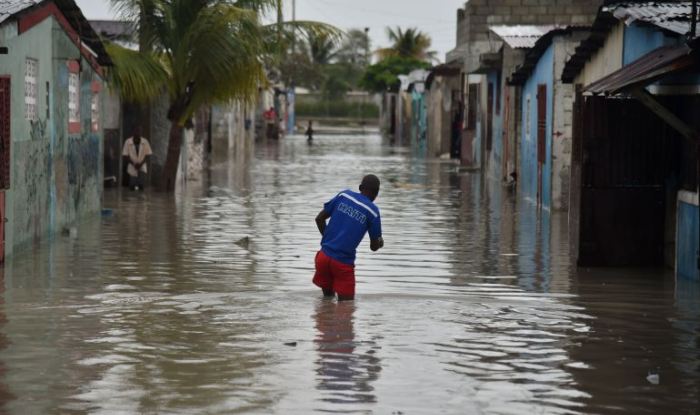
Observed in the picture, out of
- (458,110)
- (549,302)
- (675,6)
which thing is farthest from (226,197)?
(458,110)

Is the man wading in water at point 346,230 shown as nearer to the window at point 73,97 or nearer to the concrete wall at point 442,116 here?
the window at point 73,97

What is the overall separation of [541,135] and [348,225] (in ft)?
46.3

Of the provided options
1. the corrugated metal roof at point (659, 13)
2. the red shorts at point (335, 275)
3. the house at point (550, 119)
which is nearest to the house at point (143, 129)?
the house at point (550, 119)

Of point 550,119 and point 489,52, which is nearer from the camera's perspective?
point 550,119

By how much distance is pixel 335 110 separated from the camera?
10912 cm

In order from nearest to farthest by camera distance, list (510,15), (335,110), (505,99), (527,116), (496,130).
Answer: (527,116) < (505,99) < (496,130) < (510,15) < (335,110)

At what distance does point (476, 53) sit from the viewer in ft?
129

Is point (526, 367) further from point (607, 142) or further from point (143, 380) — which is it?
point (607, 142)

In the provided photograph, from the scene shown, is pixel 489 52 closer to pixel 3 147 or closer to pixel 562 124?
pixel 562 124

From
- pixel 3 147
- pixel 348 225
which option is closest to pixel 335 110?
pixel 3 147

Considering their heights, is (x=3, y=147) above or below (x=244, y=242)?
above

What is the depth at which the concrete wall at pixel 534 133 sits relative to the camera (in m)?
24.8

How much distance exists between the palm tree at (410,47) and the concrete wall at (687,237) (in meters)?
87.8

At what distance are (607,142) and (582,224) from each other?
37.3 inches
